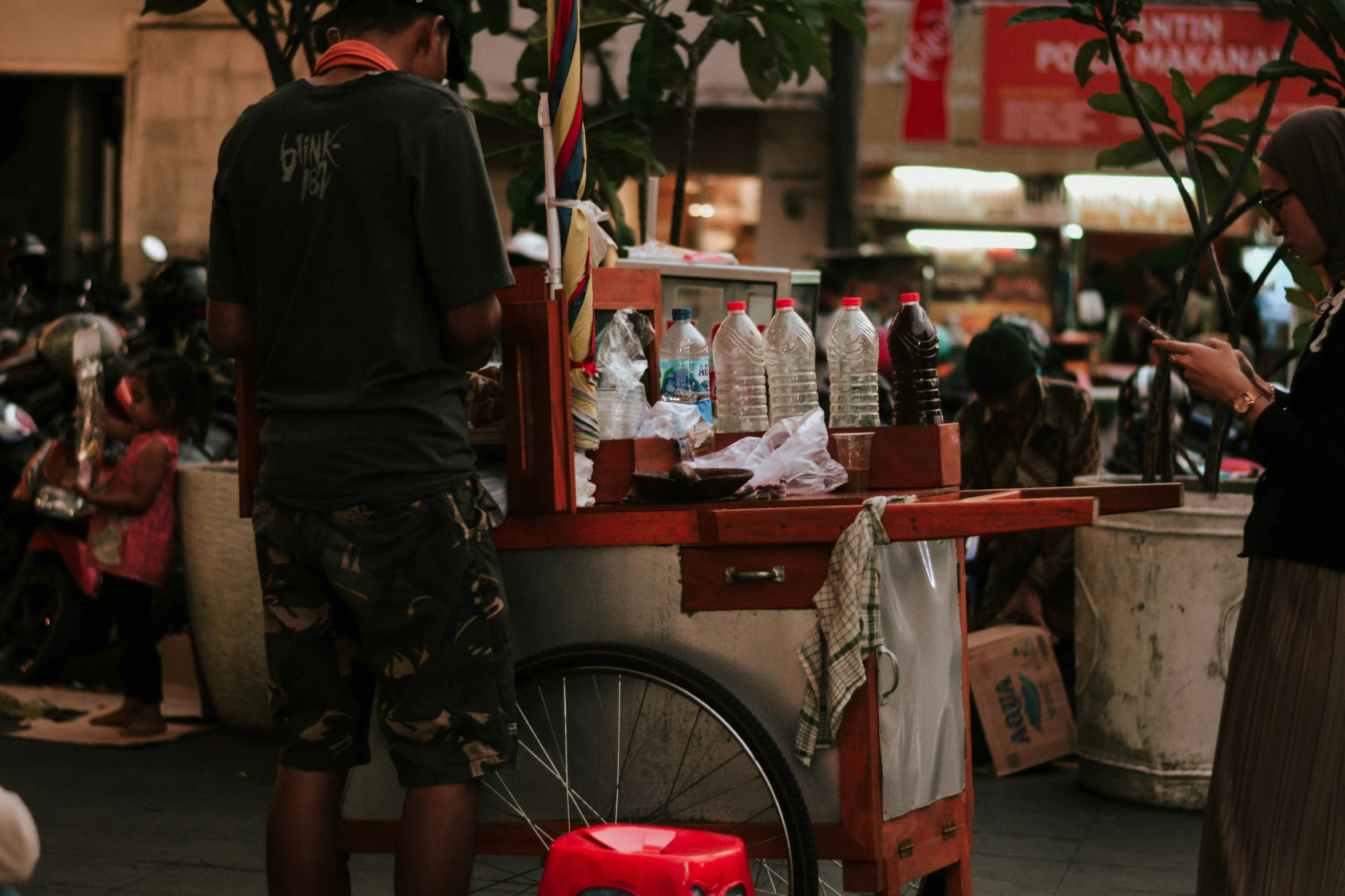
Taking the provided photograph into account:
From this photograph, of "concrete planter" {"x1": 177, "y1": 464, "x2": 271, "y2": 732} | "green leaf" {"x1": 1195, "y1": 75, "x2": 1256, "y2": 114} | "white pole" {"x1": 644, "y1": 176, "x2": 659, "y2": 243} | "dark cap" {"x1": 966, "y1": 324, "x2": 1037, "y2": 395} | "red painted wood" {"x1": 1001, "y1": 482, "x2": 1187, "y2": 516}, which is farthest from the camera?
"dark cap" {"x1": 966, "y1": 324, "x2": 1037, "y2": 395}

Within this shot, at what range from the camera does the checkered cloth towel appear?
2.83m

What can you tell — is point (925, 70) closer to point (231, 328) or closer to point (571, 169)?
point (571, 169)

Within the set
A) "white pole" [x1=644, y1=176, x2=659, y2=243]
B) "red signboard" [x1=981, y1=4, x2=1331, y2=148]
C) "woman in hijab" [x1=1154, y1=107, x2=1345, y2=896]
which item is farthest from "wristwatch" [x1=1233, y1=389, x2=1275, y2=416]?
"red signboard" [x1=981, y1=4, x2=1331, y2=148]

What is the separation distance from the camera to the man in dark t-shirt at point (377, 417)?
259cm

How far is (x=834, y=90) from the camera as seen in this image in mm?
14969

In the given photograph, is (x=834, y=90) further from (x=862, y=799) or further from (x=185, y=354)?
(x=862, y=799)

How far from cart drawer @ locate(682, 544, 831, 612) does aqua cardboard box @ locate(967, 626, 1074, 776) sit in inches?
94.4

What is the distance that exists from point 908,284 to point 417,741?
10.8 metres

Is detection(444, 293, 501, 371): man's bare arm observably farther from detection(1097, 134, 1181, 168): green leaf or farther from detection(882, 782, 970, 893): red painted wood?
detection(1097, 134, 1181, 168): green leaf

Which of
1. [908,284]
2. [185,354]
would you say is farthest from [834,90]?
[185,354]

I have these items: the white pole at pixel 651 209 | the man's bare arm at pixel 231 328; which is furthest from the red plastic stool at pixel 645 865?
the white pole at pixel 651 209

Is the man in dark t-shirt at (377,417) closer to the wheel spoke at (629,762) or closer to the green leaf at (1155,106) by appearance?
the wheel spoke at (629,762)

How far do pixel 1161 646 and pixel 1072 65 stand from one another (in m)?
11.5

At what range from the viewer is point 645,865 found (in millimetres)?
2541
